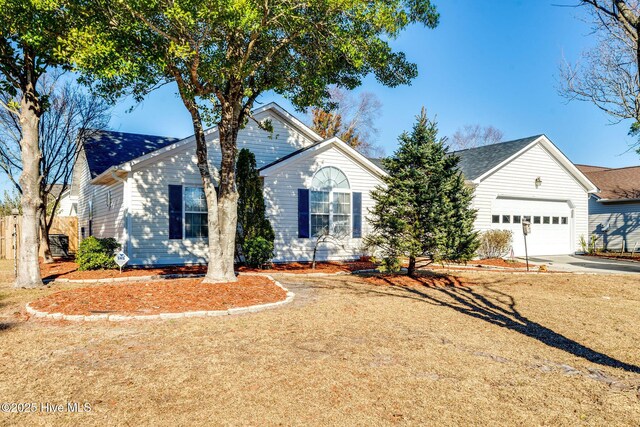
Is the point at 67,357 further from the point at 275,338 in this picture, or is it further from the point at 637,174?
the point at 637,174

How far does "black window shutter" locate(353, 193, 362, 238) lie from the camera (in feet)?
51.7

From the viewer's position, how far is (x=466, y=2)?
12.9 m

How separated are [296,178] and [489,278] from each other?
7096 millimetres

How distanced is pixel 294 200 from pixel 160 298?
305 inches

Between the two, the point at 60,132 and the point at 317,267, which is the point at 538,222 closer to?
the point at 317,267

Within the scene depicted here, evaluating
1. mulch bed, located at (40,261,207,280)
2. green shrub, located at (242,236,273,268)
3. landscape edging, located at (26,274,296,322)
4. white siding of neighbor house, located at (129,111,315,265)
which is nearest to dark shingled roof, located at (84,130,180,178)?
white siding of neighbor house, located at (129,111,315,265)

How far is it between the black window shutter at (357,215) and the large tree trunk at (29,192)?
9886mm

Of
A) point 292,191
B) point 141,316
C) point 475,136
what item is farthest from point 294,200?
point 475,136

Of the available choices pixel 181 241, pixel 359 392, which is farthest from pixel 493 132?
pixel 359 392

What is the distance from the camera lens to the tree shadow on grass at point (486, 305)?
5.23m

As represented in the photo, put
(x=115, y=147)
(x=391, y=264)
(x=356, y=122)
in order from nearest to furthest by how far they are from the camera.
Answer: (x=391, y=264) < (x=115, y=147) < (x=356, y=122)

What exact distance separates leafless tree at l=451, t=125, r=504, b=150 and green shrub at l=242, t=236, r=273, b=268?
122ft

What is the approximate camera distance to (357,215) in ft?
51.8

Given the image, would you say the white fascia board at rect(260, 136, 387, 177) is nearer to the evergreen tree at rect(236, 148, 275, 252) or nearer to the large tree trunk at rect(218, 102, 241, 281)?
the evergreen tree at rect(236, 148, 275, 252)
